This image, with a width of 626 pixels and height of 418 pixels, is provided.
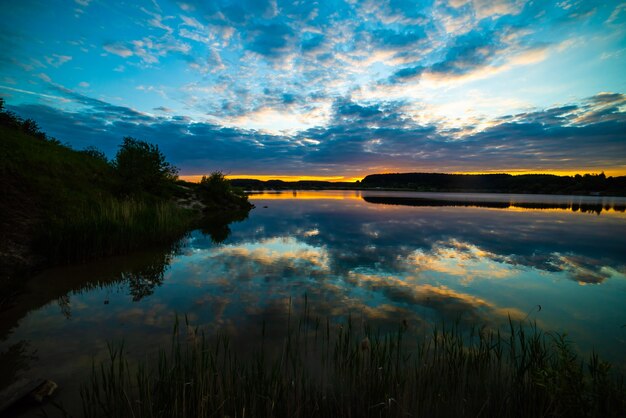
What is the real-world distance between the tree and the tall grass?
9.78 meters

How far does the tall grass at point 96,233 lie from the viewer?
11.8m

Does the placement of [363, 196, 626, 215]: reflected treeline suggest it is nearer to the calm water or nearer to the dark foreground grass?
the calm water

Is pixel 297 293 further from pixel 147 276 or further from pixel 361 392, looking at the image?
pixel 147 276

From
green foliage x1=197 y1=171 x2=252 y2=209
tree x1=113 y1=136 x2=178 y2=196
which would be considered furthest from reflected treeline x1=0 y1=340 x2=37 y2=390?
green foliage x1=197 y1=171 x2=252 y2=209

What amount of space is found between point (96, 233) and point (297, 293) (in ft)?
33.5

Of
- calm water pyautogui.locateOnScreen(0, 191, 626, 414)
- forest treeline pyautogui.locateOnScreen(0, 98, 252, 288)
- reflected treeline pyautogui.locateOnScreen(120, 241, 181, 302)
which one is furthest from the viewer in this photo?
forest treeline pyautogui.locateOnScreen(0, 98, 252, 288)

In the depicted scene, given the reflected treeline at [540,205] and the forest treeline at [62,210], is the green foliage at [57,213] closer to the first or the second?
the forest treeline at [62,210]

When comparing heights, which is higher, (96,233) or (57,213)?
(57,213)

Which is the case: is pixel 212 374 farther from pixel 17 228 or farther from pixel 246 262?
pixel 17 228

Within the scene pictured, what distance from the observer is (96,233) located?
12.8 meters

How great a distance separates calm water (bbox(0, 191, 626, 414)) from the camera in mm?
6355

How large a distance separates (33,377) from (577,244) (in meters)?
26.2

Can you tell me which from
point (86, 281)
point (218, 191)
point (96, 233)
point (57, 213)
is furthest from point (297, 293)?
point (218, 191)

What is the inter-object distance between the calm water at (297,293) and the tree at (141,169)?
13.0 meters
